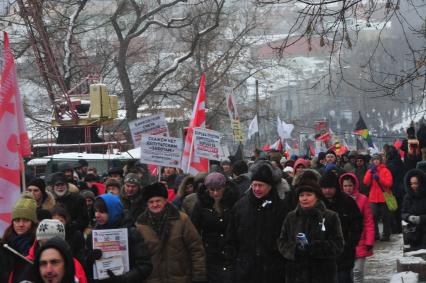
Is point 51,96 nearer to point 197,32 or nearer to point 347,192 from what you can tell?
point 197,32

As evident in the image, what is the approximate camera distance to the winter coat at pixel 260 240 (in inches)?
329

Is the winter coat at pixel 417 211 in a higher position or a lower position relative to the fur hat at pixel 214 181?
lower

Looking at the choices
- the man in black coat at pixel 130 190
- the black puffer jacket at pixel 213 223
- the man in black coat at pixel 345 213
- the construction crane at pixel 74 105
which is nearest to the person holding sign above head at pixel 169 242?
the black puffer jacket at pixel 213 223

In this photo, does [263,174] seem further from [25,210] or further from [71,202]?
[71,202]

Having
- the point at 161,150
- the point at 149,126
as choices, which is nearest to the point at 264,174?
the point at 161,150

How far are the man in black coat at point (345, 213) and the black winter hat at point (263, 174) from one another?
130cm

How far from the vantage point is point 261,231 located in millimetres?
8367

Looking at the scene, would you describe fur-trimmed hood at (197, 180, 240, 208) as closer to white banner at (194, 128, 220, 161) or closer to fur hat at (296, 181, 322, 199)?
fur hat at (296, 181, 322, 199)

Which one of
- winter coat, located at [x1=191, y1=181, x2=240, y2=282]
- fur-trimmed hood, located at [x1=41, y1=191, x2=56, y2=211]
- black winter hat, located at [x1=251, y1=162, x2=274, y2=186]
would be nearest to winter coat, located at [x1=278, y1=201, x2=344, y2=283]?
black winter hat, located at [x1=251, y1=162, x2=274, y2=186]

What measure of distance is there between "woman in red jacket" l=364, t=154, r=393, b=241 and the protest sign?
1072cm

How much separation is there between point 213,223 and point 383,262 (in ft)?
19.7

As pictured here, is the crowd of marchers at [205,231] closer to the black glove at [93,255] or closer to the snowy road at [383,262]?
the black glove at [93,255]

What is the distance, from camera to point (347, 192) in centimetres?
1064

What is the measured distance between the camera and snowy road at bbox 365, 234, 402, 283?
13258mm
